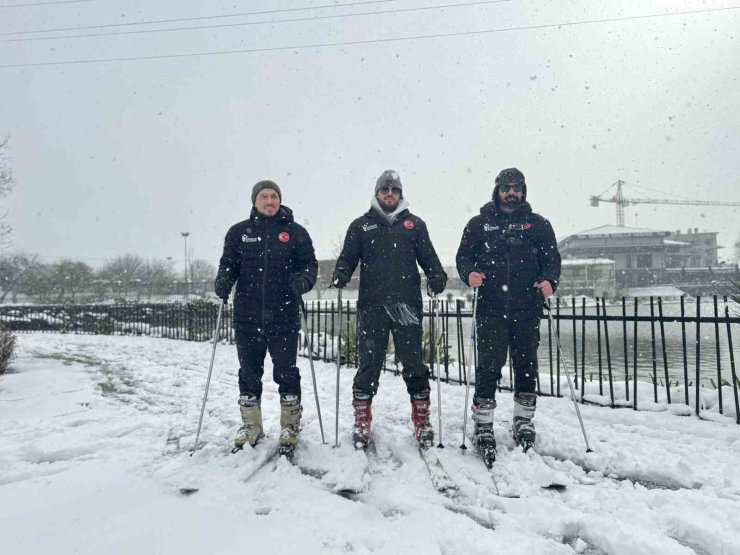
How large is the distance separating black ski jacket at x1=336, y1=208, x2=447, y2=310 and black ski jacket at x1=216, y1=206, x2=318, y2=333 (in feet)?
1.21

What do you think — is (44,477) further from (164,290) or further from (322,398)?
(164,290)

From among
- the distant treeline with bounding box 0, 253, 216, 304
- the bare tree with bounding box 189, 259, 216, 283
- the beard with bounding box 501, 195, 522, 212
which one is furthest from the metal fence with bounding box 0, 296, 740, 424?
the bare tree with bounding box 189, 259, 216, 283

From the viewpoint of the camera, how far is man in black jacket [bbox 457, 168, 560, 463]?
3.12 metres

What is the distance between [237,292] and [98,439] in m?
1.68

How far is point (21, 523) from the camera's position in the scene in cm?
206

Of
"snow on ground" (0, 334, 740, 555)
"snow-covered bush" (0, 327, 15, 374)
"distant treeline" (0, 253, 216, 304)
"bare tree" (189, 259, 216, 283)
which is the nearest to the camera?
"snow on ground" (0, 334, 740, 555)

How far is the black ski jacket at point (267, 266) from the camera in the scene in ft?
10.3

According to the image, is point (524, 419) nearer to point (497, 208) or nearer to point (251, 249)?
point (497, 208)

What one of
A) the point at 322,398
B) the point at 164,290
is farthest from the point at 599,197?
the point at 322,398

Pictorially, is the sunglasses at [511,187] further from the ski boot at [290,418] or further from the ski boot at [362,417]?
the ski boot at [290,418]

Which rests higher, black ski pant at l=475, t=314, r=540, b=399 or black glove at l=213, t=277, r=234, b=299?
black glove at l=213, t=277, r=234, b=299

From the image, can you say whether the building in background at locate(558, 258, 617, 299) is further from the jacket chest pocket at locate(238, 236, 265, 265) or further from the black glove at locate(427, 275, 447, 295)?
the jacket chest pocket at locate(238, 236, 265, 265)

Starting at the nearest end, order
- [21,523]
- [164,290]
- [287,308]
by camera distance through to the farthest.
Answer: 1. [21,523]
2. [287,308]
3. [164,290]

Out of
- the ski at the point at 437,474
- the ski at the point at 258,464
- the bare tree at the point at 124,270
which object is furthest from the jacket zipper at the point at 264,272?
the bare tree at the point at 124,270
